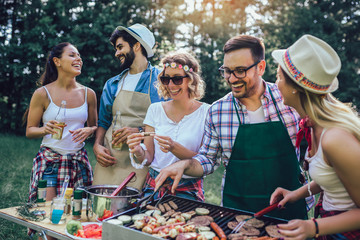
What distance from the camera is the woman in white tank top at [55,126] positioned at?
3.40 m

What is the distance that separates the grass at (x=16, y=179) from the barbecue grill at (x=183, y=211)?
10.4 feet

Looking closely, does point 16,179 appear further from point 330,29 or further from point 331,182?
point 330,29

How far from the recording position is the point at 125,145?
3.58 m

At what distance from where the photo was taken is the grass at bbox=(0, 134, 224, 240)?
4773mm

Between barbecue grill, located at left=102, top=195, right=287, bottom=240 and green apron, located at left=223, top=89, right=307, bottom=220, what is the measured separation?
1.47 ft

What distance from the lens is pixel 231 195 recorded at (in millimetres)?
2822

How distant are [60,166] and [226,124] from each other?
1.95 m

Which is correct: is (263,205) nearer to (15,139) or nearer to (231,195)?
(231,195)

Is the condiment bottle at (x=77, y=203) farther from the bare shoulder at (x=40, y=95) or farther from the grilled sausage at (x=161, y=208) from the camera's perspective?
the bare shoulder at (x=40, y=95)

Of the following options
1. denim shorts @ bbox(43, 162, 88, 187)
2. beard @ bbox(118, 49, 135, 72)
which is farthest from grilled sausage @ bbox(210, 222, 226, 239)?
beard @ bbox(118, 49, 135, 72)

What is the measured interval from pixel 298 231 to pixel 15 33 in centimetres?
1503

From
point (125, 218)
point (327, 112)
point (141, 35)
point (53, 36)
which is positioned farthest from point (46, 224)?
point (53, 36)

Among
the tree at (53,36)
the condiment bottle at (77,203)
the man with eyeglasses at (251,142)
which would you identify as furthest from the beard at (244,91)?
the tree at (53,36)

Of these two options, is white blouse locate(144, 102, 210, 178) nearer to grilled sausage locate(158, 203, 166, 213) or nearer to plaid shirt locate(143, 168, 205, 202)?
plaid shirt locate(143, 168, 205, 202)
